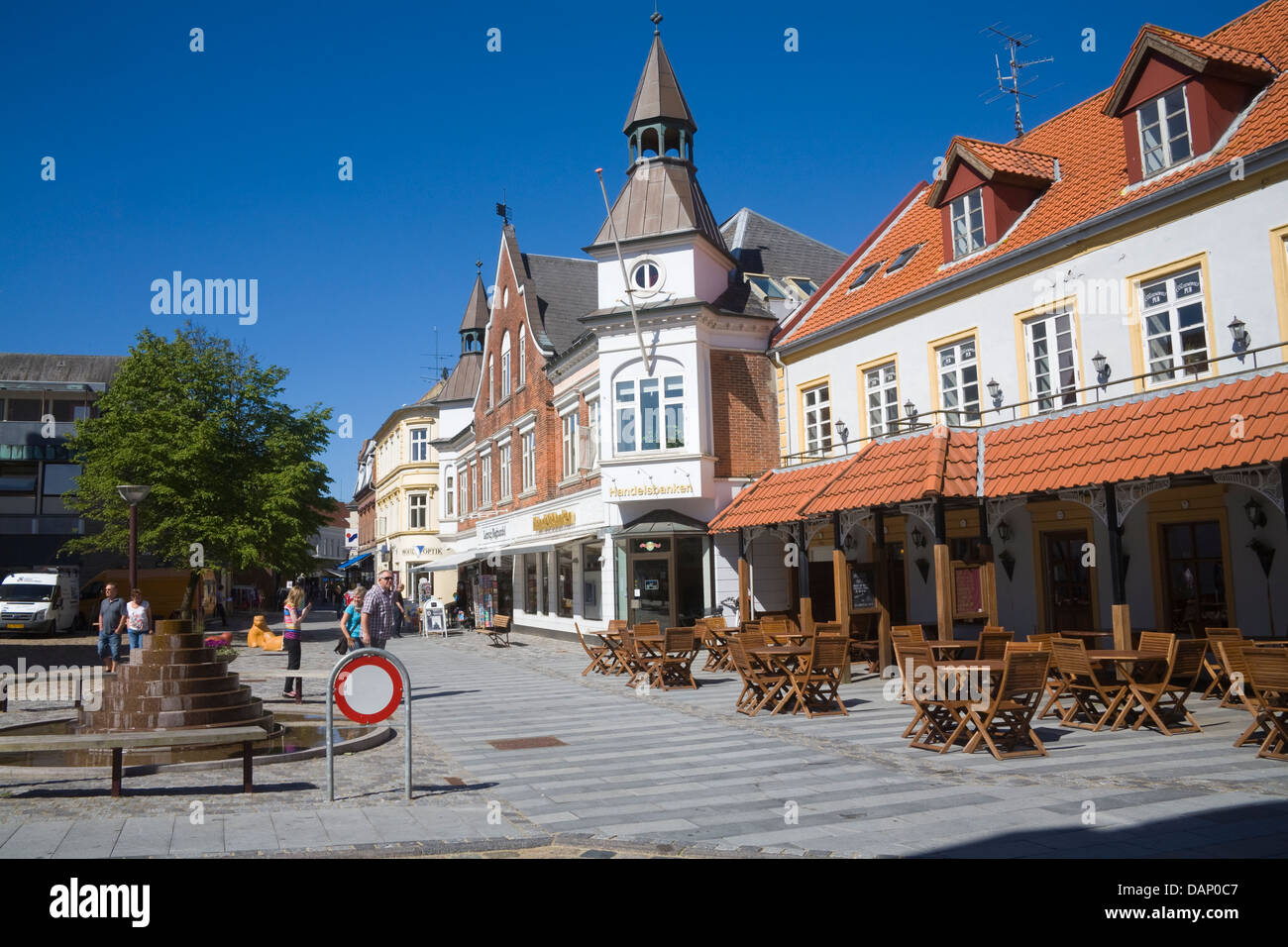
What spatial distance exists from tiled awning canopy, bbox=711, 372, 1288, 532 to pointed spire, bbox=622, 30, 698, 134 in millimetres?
11881

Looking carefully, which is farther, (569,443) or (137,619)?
(569,443)

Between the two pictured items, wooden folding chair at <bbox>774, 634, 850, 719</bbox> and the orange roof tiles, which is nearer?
the orange roof tiles

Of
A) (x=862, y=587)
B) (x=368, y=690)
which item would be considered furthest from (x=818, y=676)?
(x=862, y=587)

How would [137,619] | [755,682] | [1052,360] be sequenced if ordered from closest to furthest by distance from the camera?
[755,682] → [1052,360] → [137,619]

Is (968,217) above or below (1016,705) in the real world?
above

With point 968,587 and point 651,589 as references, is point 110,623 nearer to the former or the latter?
point 651,589

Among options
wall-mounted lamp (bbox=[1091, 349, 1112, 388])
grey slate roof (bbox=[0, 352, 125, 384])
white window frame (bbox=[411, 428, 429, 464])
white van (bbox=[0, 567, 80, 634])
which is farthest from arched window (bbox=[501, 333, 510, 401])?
grey slate roof (bbox=[0, 352, 125, 384])

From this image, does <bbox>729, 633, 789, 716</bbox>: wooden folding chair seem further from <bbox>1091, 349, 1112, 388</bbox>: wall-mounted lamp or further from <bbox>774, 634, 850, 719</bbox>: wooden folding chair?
<bbox>1091, 349, 1112, 388</bbox>: wall-mounted lamp

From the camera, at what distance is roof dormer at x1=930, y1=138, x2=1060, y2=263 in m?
18.6

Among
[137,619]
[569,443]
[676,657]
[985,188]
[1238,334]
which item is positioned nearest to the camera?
[1238,334]

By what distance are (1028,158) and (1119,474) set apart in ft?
29.9

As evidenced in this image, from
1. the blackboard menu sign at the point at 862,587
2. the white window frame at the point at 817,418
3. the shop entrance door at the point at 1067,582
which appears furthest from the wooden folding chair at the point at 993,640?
the white window frame at the point at 817,418

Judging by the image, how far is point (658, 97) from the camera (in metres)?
25.9

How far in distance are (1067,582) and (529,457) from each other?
745 inches
